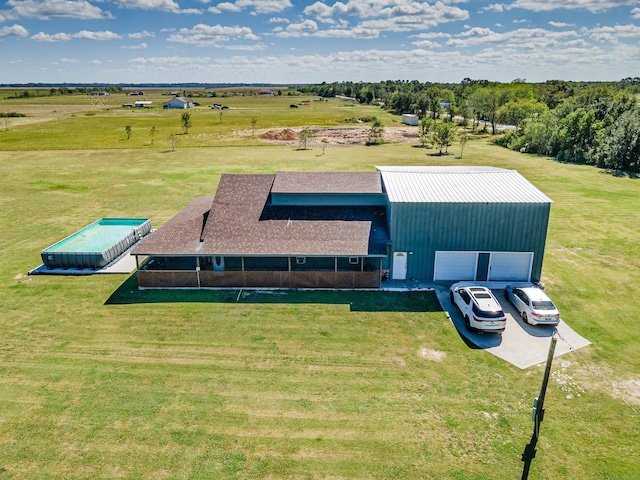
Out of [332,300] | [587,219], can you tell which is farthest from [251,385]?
[587,219]

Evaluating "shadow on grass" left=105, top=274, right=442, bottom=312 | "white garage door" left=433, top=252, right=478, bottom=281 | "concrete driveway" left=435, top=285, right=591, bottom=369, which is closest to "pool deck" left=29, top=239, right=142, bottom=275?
"shadow on grass" left=105, top=274, right=442, bottom=312

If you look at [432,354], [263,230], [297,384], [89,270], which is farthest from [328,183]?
[89,270]

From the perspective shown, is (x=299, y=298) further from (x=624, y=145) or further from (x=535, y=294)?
(x=624, y=145)

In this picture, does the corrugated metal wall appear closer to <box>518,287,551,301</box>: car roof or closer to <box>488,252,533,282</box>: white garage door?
<box>488,252,533,282</box>: white garage door

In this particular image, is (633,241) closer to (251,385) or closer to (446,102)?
(251,385)

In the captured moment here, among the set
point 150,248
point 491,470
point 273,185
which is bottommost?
point 491,470

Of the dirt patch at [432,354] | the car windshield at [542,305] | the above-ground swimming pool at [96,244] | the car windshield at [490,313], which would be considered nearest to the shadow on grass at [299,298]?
the car windshield at [490,313]

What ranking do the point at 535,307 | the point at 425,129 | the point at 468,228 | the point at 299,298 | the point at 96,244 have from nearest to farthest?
1. the point at 535,307
2. the point at 299,298
3. the point at 468,228
4. the point at 96,244
5. the point at 425,129

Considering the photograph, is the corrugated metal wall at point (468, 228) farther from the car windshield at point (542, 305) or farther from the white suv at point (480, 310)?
the car windshield at point (542, 305)
